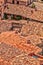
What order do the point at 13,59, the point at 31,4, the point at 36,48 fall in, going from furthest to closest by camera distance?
the point at 31,4
the point at 36,48
the point at 13,59

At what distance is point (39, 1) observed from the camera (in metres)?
39.8

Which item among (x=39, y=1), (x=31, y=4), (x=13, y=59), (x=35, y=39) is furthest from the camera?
(x=39, y=1)

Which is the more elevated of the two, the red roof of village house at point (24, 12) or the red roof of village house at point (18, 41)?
the red roof of village house at point (18, 41)

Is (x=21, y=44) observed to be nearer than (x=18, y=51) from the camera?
No

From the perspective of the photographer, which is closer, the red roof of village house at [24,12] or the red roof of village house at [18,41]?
the red roof of village house at [18,41]

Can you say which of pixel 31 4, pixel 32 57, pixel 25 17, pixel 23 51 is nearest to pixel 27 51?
pixel 23 51

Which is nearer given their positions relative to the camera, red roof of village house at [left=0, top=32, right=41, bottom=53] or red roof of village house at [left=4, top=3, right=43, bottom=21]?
red roof of village house at [left=0, top=32, right=41, bottom=53]

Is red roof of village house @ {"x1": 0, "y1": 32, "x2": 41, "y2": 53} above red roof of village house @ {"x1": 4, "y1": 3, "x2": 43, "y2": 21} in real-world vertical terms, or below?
above

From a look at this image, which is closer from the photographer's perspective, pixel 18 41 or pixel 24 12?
pixel 18 41

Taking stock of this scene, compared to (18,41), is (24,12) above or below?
below

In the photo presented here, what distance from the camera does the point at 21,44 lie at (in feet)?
64.3

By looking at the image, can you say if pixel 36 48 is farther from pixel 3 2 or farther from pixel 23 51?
pixel 3 2

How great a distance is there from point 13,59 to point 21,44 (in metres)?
3.77

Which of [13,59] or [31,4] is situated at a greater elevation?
[13,59]
